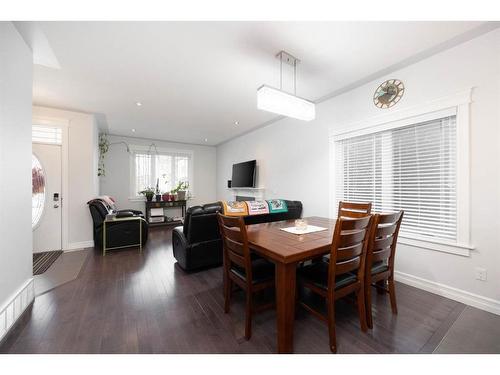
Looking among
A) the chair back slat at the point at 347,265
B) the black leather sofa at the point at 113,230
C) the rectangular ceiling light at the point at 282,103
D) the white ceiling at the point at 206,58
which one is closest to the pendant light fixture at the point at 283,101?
the rectangular ceiling light at the point at 282,103

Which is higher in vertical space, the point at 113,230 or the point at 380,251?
the point at 380,251

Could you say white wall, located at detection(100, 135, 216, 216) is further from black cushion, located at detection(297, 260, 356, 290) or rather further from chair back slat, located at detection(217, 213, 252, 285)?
black cushion, located at detection(297, 260, 356, 290)

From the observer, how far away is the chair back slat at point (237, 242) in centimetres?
146

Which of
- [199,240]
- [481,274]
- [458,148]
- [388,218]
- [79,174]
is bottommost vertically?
[481,274]

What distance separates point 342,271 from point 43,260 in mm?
4229

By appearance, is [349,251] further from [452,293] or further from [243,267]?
[452,293]

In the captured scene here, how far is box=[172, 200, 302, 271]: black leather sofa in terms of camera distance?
2.66 metres

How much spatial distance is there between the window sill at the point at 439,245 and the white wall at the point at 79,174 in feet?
16.9

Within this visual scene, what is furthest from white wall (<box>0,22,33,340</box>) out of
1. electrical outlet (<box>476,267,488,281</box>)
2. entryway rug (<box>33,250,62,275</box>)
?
electrical outlet (<box>476,267,488,281</box>)

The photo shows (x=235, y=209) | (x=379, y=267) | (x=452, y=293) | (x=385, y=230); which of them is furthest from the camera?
(x=235, y=209)

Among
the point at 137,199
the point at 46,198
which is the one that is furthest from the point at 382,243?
the point at 137,199

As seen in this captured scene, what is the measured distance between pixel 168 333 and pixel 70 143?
12.8 feet

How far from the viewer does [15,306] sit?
5.59 ft
